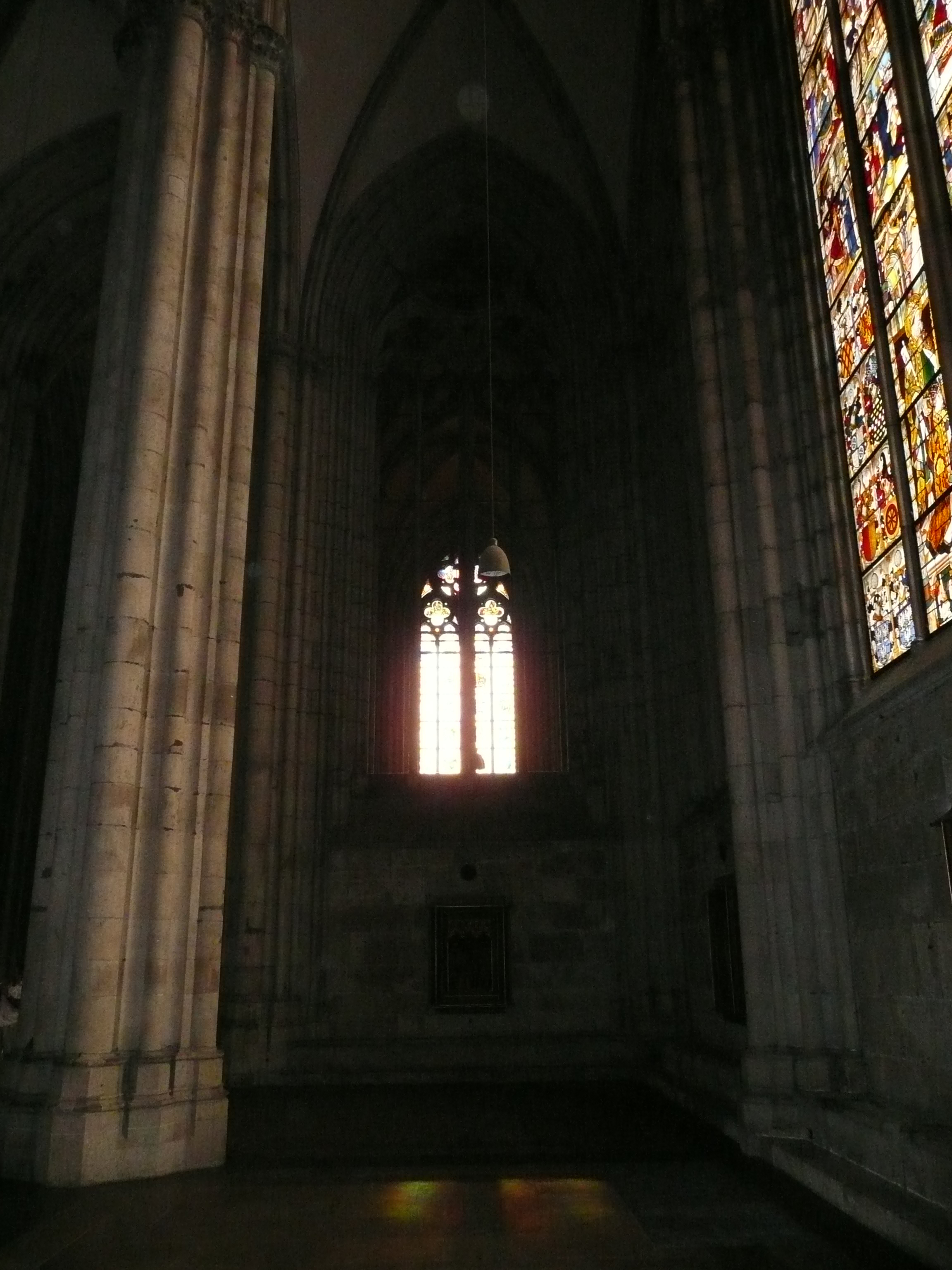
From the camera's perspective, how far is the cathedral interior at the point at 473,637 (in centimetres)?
757

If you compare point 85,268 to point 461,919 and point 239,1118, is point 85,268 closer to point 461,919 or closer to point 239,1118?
point 461,919

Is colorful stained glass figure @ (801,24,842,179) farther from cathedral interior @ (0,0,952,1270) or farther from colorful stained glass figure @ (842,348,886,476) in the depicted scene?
colorful stained glass figure @ (842,348,886,476)

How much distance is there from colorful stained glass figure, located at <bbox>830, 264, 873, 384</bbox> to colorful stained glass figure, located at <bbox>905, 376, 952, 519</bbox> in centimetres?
124

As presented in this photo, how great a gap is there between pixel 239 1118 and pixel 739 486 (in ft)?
27.3

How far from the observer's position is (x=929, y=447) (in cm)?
754

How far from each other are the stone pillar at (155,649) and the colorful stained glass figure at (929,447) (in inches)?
233

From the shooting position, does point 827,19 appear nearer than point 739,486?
Yes

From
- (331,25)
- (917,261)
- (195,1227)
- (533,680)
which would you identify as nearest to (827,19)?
(917,261)

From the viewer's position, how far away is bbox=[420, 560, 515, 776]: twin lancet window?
71.8 ft

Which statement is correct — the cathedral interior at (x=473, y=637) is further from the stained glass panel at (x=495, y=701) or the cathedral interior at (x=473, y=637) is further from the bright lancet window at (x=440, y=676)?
the stained glass panel at (x=495, y=701)

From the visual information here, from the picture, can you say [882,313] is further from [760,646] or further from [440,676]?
[440,676]

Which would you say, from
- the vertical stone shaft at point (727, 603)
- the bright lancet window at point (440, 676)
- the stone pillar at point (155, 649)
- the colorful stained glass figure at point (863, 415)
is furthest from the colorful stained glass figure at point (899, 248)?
the bright lancet window at point (440, 676)

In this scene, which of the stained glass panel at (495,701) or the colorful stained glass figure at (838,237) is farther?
the stained glass panel at (495,701)

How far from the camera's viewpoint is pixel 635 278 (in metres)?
17.4
